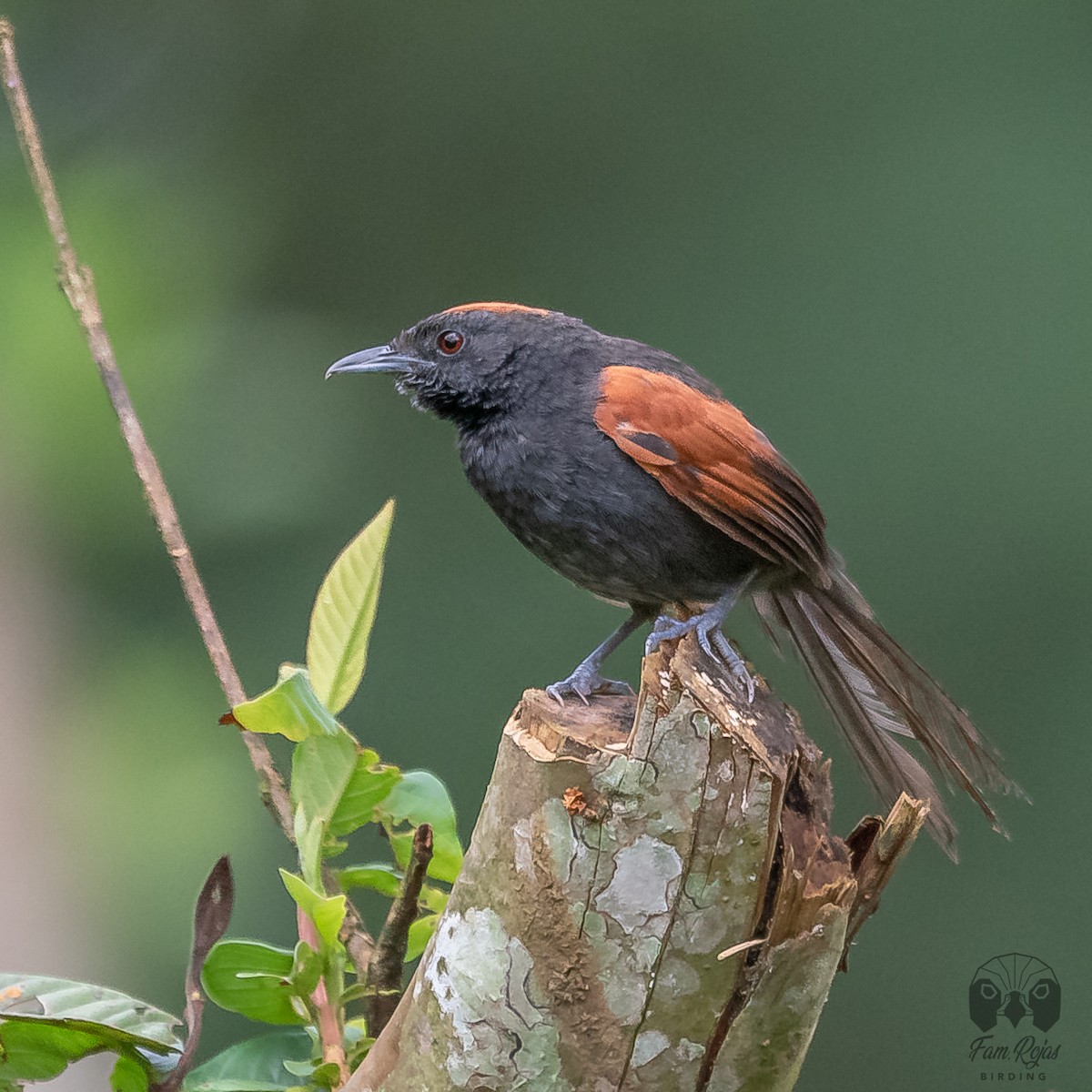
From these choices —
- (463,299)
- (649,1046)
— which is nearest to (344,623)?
(649,1046)

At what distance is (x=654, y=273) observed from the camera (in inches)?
202

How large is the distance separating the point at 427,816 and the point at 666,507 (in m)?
0.96

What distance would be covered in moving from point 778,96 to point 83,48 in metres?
2.55

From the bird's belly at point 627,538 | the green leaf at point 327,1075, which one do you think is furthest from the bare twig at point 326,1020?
the bird's belly at point 627,538

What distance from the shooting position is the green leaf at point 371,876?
1.89m

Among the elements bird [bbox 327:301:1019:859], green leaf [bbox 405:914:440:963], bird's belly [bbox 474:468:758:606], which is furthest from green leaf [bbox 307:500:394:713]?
bird's belly [bbox 474:468:758:606]

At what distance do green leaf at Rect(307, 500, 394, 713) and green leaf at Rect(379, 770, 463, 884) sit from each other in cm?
14

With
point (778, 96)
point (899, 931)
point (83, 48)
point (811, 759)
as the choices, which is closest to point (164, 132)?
point (83, 48)

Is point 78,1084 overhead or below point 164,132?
below

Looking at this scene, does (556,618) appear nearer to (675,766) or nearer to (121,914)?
(121,914)

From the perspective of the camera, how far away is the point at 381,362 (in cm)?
305

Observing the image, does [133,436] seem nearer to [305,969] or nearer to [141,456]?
[141,456]

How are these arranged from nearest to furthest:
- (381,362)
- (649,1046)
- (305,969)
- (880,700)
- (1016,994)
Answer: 1. (649,1046)
2. (305,969)
3. (880,700)
4. (381,362)
5. (1016,994)

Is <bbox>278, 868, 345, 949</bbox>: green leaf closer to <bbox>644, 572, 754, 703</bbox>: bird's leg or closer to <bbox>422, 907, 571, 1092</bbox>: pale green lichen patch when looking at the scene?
<bbox>422, 907, 571, 1092</bbox>: pale green lichen patch
